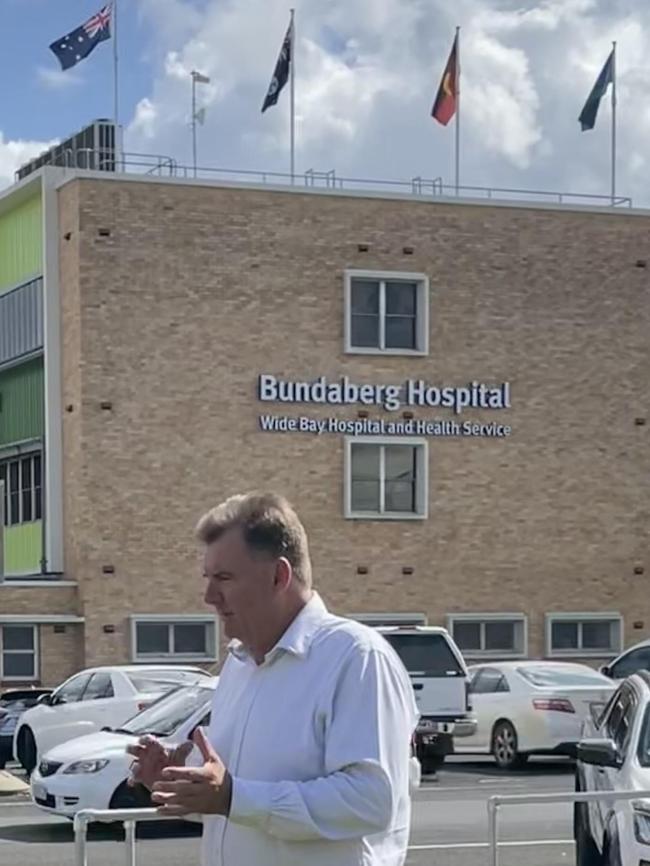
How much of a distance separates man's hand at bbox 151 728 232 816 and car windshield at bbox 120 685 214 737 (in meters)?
12.2

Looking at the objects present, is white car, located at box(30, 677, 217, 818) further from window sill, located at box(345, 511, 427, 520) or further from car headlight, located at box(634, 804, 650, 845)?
window sill, located at box(345, 511, 427, 520)

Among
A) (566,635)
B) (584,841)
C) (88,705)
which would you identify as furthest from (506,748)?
(584,841)

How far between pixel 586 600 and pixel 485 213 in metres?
8.05

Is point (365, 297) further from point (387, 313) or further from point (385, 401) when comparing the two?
point (385, 401)

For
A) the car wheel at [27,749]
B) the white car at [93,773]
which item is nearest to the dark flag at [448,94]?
the car wheel at [27,749]

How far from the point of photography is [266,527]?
432cm

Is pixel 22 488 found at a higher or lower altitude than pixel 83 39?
lower

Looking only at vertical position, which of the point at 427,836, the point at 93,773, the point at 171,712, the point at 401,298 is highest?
the point at 401,298

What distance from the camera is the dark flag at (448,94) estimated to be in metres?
37.9

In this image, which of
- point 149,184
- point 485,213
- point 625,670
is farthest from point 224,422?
point 625,670

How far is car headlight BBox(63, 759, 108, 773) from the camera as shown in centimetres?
1584

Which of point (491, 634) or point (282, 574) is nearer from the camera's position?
point (282, 574)

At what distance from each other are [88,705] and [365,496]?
1330cm

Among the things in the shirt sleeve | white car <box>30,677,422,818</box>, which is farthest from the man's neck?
white car <box>30,677,422,818</box>
